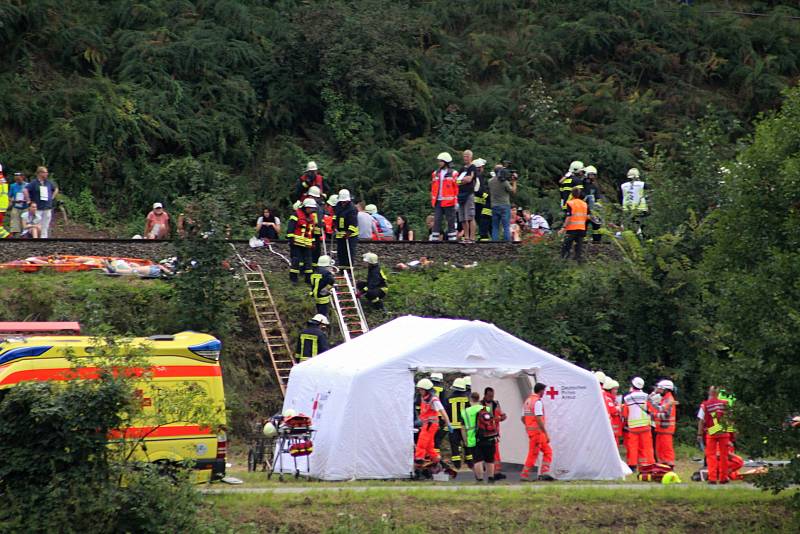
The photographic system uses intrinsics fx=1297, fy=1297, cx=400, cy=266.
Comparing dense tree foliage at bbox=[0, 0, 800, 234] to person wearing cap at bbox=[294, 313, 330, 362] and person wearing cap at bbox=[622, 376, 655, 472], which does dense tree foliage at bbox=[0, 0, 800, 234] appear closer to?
person wearing cap at bbox=[294, 313, 330, 362]

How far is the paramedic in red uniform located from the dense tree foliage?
1977 centimetres

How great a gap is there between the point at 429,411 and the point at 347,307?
7.94 meters

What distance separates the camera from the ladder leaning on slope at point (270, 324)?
28328 mm

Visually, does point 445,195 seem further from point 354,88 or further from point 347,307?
point 354,88

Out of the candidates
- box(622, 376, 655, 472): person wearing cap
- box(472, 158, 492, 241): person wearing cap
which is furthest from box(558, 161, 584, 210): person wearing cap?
box(622, 376, 655, 472): person wearing cap

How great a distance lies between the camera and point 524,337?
1182 inches

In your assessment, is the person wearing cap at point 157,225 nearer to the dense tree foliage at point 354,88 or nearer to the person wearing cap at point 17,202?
the person wearing cap at point 17,202

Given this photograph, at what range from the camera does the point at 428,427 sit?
22.3m

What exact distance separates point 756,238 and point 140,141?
1015 inches

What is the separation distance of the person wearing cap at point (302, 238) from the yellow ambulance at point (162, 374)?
9.63m

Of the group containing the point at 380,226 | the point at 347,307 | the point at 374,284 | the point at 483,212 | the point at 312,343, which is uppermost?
the point at 483,212

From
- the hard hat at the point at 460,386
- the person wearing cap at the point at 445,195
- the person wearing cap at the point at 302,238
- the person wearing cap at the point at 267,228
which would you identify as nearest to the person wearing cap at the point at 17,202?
the person wearing cap at the point at 267,228

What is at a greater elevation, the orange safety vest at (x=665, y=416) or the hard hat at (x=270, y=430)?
the orange safety vest at (x=665, y=416)

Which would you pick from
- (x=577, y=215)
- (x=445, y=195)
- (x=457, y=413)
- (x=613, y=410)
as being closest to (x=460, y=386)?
(x=457, y=413)
